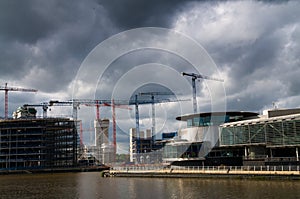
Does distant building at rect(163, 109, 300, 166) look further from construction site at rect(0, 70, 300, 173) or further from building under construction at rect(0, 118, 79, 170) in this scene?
building under construction at rect(0, 118, 79, 170)

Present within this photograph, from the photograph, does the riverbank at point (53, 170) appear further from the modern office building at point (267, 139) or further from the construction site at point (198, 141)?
the modern office building at point (267, 139)

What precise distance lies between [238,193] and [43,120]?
143 metres

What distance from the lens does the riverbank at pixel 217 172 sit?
69.9m

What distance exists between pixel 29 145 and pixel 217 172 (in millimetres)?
123176

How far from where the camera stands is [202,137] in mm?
115938

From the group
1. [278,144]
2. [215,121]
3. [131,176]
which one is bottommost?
[131,176]

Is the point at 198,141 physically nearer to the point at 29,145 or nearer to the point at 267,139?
the point at 267,139

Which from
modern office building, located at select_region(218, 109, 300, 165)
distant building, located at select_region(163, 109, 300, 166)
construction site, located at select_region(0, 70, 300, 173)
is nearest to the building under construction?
construction site, located at select_region(0, 70, 300, 173)

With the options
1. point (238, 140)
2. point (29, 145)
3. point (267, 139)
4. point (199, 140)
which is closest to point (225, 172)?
point (267, 139)

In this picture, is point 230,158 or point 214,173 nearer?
point 214,173

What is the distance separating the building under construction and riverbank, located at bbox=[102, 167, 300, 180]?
79.8 metres

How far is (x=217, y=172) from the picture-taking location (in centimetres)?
8112

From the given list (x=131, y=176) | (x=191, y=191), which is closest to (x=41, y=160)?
(x=131, y=176)

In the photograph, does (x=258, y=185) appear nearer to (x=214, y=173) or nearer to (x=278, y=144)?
(x=214, y=173)
